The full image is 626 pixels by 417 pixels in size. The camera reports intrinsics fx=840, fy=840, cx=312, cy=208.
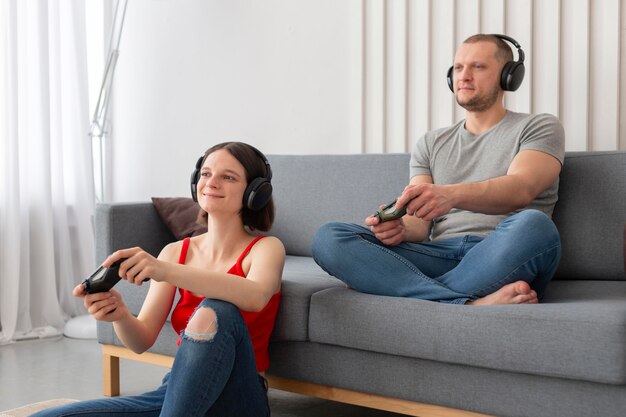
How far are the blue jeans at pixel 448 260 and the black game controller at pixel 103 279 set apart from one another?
23.9 inches

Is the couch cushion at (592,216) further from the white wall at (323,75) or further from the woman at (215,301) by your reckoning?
the woman at (215,301)

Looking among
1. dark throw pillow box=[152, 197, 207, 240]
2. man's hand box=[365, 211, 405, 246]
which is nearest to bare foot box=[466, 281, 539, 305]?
man's hand box=[365, 211, 405, 246]

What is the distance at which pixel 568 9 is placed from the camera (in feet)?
9.05

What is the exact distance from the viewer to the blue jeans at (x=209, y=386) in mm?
1709

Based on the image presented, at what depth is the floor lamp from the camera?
3654 mm

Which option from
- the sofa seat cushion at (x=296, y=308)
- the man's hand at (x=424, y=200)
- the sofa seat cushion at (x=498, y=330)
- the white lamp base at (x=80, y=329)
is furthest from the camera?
the white lamp base at (x=80, y=329)

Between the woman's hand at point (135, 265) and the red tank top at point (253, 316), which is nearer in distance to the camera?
the woman's hand at point (135, 265)

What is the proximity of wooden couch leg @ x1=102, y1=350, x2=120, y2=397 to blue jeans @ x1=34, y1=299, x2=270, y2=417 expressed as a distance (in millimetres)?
827

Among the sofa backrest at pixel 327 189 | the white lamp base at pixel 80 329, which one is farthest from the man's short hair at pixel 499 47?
the white lamp base at pixel 80 329

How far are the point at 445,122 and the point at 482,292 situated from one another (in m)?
1.22

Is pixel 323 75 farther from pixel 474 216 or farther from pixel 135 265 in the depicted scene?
pixel 135 265

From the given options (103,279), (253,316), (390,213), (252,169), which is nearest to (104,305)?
(103,279)

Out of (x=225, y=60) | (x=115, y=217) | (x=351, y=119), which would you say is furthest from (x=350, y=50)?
(x=115, y=217)

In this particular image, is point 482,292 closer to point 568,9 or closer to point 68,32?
point 568,9
